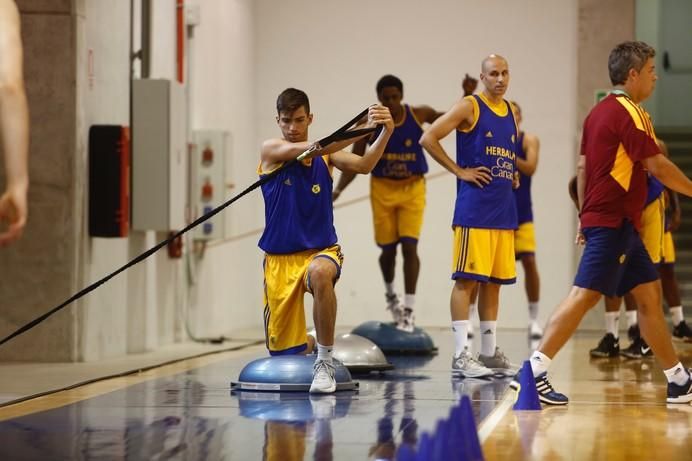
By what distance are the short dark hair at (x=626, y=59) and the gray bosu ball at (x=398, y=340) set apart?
367cm

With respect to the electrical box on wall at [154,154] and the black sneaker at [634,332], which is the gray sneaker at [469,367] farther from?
the electrical box on wall at [154,154]

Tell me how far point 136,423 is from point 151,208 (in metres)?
4.81

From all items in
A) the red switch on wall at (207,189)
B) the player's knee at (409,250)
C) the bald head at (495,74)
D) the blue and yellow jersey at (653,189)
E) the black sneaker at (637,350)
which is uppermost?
the bald head at (495,74)

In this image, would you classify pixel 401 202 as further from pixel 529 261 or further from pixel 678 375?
pixel 678 375

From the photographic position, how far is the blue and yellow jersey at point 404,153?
31.2ft

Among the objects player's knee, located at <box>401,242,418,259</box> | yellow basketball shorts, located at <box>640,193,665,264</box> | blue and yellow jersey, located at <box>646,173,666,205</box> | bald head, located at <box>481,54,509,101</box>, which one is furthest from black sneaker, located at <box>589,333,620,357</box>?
bald head, located at <box>481,54,509,101</box>

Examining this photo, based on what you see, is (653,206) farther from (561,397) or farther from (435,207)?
(435,207)

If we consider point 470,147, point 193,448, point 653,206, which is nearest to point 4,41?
point 193,448

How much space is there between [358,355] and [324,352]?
128 cm

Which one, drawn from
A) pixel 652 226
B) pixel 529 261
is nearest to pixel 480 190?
pixel 652 226

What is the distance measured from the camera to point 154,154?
10.0 metres

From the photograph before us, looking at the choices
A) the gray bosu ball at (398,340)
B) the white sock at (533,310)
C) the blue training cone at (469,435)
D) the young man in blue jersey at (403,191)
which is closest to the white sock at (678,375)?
the blue training cone at (469,435)

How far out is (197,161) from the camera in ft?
38.3

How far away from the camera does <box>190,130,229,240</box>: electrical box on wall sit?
38.3 feet
